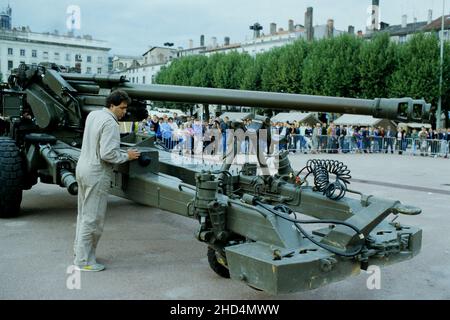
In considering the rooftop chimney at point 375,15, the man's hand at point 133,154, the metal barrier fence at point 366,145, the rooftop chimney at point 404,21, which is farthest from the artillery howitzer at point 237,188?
the rooftop chimney at point 404,21

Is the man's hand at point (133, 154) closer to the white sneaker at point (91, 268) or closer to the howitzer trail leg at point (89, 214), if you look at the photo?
the howitzer trail leg at point (89, 214)

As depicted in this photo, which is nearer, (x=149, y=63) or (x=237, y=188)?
(x=237, y=188)

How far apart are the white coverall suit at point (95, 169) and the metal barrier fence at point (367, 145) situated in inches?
674

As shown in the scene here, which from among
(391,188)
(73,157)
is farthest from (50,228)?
(391,188)

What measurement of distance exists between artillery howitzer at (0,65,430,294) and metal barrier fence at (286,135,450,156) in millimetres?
15256

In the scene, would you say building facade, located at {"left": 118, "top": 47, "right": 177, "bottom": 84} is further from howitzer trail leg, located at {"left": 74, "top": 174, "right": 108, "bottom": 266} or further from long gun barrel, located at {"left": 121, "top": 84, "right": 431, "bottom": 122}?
howitzer trail leg, located at {"left": 74, "top": 174, "right": 108, "bottom": 266}

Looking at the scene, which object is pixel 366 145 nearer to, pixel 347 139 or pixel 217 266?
pixel 347 139

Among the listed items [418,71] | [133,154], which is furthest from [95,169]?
[418,71]

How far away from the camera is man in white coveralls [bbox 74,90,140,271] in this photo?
515 cm

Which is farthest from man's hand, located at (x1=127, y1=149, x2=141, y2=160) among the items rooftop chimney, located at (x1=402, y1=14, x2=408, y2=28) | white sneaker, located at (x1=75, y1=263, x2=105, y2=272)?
rooftop chimney, located at (x1=402, y1=14, x2=408, y2=28)

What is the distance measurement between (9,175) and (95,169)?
2625 mm

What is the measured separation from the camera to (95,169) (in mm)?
5160

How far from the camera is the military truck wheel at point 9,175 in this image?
7203 millimetres
